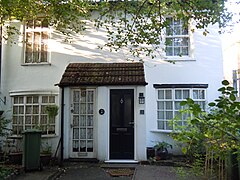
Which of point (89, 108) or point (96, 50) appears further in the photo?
point (96, 50)

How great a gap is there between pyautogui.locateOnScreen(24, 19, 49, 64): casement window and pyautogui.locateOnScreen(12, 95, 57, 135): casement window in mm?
1696

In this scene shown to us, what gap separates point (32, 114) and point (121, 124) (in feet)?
12.8

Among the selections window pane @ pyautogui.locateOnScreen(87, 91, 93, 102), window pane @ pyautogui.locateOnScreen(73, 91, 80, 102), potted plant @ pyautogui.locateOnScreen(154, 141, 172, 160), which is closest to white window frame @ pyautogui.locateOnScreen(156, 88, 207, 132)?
potted plant @ pyautogui.locateOnScreen(154, 141, 172, 160)

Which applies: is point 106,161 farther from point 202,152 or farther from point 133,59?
point 133,59

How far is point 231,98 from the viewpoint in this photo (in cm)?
282

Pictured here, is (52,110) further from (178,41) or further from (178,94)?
(178,41)

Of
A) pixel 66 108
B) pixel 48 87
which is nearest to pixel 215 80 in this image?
pixel 66 108

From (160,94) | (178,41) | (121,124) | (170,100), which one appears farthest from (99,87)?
(178,41)

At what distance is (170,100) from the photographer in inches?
450

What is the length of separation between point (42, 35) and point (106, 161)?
618 centimetres

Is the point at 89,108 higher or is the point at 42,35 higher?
the point at 42,35

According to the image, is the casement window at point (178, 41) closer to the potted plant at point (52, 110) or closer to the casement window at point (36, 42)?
the potted plant at point (52, 110)

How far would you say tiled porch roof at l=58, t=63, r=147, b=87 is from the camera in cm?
1037

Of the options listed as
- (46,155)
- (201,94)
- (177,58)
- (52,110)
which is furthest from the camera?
(177,58)
